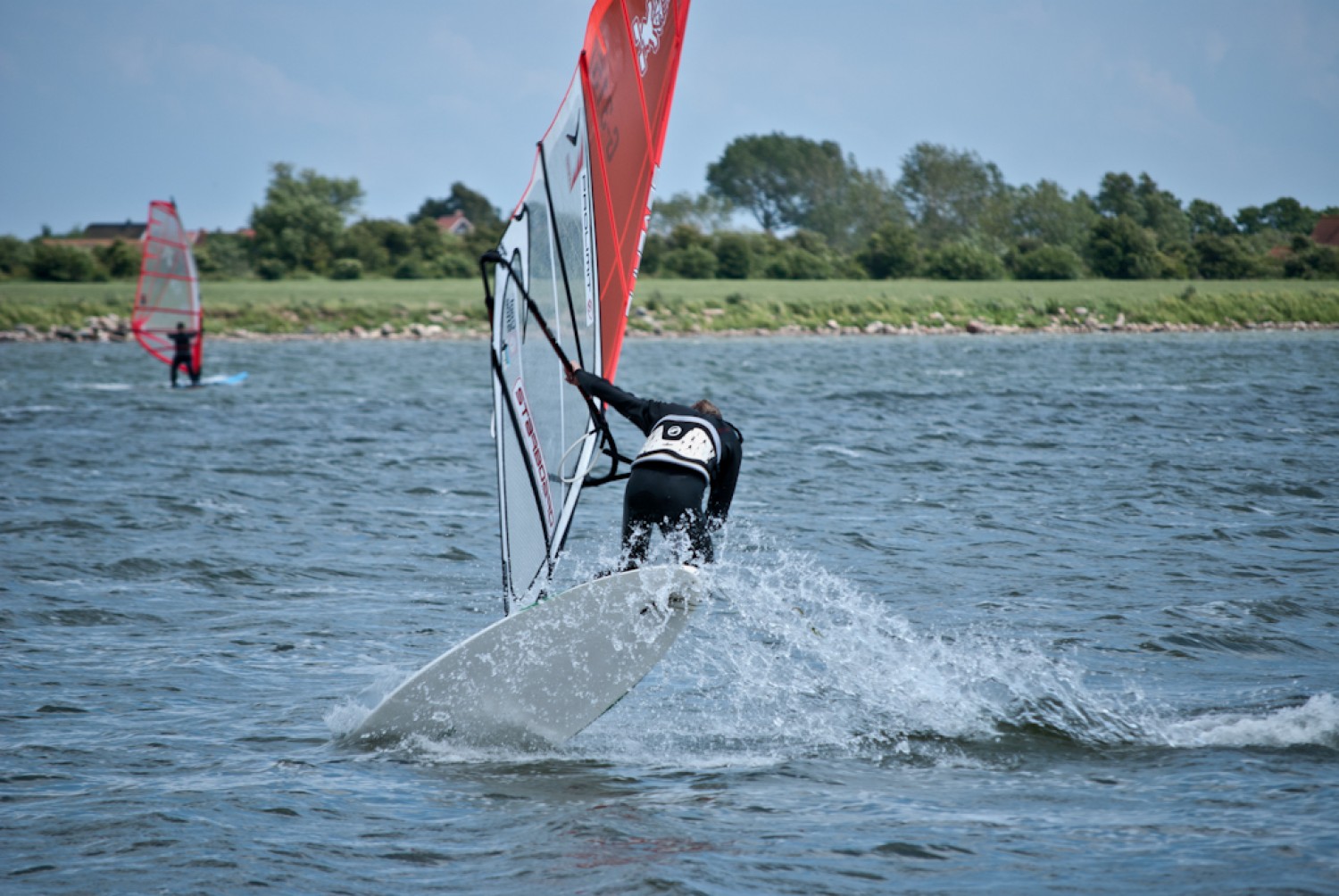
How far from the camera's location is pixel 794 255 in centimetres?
6625

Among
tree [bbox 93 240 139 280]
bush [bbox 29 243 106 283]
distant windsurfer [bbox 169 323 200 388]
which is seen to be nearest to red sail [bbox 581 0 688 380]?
distant windsurfer [bbox 169 323 200 388]

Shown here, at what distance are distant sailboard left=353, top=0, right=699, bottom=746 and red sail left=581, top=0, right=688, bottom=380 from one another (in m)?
0.04

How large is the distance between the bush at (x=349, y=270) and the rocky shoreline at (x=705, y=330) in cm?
1580

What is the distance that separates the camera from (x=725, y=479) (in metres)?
5.96

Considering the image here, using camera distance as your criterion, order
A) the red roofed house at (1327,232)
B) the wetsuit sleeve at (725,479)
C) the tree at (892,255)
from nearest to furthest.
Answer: the wetsuit sleeve at (725,479) → the red roofed house at (1327,232) → the tree at (892,255)

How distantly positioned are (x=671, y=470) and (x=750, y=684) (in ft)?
5.50

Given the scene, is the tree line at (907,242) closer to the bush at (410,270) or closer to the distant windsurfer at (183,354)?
the bush at (410,270)

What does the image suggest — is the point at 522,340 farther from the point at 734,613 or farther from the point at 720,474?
the point at 734,613

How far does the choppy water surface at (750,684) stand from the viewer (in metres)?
4.70

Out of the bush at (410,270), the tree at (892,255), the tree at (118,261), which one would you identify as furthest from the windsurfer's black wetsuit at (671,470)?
the tree at (892,255)

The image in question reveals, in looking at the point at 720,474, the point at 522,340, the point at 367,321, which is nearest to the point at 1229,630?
the point at 720,474

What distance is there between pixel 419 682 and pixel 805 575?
4.20m

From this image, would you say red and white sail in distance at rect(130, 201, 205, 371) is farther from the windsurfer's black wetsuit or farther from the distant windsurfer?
the windsurfer's black wetsuit

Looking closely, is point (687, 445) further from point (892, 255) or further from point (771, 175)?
point (771, 175)
